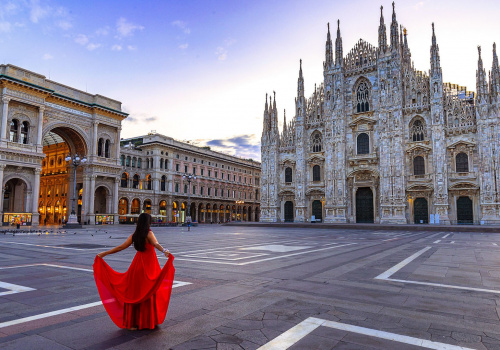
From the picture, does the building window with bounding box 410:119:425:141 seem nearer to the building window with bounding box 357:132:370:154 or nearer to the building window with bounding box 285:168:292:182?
the building window with bounding box 357:132:370:154

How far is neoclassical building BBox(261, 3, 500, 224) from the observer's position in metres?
37.3

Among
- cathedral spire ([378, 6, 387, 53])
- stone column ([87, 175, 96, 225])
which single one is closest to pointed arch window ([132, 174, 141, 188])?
stone column ([87, 175, 96, 225])

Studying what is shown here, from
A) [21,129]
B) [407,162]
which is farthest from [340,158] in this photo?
[21,129]

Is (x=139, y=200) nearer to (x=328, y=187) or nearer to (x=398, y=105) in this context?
(x=328, y=187)

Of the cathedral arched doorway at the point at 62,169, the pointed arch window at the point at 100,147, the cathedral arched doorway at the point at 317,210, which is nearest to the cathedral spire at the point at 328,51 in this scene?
the cathedral arched doorway at the point at 317,210

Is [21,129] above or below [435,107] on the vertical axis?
below

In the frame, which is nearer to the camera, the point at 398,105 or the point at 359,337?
the point at 359,337

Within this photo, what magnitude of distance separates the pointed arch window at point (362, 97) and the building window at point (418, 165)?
30.1 ft

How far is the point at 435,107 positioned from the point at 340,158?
12.5 meters

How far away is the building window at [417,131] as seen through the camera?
40.6 meters

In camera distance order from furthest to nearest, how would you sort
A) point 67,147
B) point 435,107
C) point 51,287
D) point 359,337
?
point 67,147, point 435,107, point 51,287, point 359,337

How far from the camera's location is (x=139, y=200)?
5900 cm

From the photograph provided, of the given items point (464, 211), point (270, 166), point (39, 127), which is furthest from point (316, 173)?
point (39, 127)

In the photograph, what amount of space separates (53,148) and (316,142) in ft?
141
